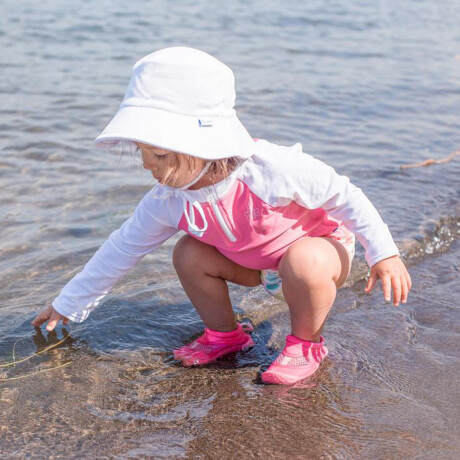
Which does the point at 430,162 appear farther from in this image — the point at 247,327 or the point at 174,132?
the point at 174,132

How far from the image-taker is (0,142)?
5.53m

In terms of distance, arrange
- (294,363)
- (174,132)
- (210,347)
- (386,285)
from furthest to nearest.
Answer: (210,347), (294,363), (386,285), (174,132)

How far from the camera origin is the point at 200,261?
267 cm

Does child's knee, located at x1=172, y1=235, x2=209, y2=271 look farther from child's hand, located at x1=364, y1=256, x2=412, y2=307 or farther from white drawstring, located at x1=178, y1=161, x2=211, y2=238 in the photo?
child's hand, located at x1=364, y1=256, x2=412, y2=307

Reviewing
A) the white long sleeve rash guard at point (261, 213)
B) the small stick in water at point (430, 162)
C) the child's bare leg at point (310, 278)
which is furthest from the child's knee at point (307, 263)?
the small stick in water at point (430, 162)

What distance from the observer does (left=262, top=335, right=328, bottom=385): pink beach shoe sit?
2527mm

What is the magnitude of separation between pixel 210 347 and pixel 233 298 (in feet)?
1.83

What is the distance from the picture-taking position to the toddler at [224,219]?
215cm

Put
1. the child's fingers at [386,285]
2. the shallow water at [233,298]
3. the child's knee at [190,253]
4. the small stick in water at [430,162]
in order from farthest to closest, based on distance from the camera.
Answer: the small stick in water at [430,162], the child's knee at [190,253], the child's fingers at [386,285], the shallow water at [233,298]

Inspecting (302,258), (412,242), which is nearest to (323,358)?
(302,258)

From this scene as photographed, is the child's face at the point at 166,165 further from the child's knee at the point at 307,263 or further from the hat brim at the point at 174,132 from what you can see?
the child's knee at the point at 307,263

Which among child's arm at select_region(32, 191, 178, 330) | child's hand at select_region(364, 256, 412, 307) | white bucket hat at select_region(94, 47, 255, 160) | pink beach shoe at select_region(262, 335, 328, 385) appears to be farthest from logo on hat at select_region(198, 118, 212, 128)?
pink beach shoe at select_region(262, 335, 328, 385)

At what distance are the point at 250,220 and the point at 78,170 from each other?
278 centimetres

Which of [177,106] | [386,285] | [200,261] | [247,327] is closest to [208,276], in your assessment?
[200,261]
